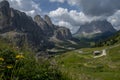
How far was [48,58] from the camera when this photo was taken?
12.1 meters

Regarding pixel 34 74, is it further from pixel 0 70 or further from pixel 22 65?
pixel 0 70

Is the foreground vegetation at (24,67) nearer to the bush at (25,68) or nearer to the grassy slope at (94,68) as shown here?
the bush at (25,68)

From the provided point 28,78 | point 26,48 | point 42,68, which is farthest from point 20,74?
point 26,48

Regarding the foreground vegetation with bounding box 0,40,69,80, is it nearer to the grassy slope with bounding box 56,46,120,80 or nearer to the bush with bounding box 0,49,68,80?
the bush with bounding box 0,49,68,80

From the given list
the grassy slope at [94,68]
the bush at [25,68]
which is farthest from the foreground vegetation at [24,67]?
the grassy slope at [94,68]

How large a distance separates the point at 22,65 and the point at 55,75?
4.06 ft

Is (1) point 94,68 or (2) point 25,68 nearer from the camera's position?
(2) point 25,68

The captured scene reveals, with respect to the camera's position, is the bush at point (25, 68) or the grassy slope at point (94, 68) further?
the grassy slope at point (94, 68)

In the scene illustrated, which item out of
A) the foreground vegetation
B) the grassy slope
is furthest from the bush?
the grassy slope

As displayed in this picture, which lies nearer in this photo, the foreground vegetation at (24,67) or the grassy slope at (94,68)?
the foreground vegetation at (24,67)

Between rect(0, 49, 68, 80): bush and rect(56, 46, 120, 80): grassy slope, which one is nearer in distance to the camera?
rect(0, 49, 68, 80): bush

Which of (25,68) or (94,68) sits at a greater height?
(25,68)

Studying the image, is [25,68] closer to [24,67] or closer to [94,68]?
[24,67]

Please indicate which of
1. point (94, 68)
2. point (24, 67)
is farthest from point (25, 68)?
point (94, 68)
